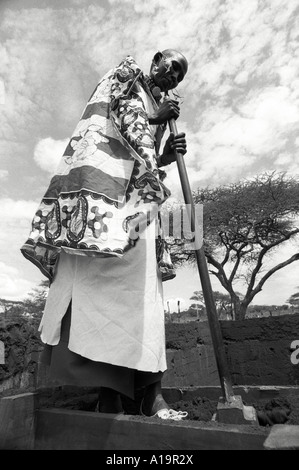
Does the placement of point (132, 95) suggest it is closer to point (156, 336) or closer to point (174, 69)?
point (174, 69)

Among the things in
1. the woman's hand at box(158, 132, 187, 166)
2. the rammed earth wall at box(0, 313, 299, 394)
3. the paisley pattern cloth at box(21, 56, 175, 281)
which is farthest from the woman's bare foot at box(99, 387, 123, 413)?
the rammed earth wall at box(0, 313, 299, 394)

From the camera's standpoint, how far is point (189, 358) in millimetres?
4211

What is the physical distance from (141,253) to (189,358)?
2931mm

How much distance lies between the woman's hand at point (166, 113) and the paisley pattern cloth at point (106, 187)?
0.12m

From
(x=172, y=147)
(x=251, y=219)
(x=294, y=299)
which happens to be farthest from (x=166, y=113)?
(x=294, y=299)

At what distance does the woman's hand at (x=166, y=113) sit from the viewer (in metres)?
1.94

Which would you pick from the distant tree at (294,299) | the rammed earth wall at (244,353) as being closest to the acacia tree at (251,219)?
the rammed earth wall at (244,353)

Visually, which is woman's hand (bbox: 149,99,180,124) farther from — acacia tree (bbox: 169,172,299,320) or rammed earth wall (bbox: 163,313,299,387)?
acacia tree (bbox: 169,172,299,320)

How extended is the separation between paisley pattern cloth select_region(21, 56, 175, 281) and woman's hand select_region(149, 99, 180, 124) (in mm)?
119

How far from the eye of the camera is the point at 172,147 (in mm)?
1938

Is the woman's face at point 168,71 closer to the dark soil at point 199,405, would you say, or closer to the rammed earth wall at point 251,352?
the dark soil at point 199,405

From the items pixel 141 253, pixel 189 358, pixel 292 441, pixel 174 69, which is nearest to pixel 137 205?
pixel 141 253
